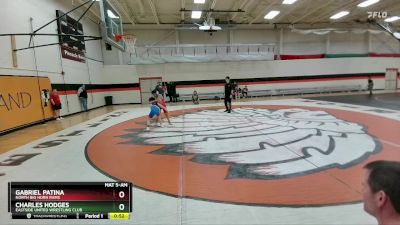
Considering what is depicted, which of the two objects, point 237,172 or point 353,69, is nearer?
point 237,172

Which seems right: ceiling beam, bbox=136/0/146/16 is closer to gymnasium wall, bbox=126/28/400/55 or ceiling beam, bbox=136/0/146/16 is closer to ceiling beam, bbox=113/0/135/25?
ceiling beam, bbox=113/0/135/25

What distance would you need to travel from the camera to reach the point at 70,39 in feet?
44.0

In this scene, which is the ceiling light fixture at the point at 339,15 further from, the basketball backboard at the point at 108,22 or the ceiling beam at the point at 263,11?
the basketball backboard at the point at 108,22

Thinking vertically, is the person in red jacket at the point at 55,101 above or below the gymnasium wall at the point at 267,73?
below

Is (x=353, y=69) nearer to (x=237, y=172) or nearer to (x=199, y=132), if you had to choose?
(x=199, y=132)

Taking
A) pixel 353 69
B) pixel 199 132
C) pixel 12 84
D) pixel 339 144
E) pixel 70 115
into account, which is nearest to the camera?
pixel 339 144

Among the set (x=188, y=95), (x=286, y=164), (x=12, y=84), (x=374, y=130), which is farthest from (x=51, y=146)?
(x=188, y=95)

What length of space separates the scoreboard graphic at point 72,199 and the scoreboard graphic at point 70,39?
1152 centimetres

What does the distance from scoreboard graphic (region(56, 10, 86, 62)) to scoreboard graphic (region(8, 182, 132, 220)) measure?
37.8ft

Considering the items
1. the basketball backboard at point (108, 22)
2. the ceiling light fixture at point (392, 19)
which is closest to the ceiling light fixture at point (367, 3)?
the ceiling light fixture at point (392, 19)

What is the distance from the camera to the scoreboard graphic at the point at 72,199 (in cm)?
169

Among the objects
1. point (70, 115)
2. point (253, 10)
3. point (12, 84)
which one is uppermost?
point (253, 10)

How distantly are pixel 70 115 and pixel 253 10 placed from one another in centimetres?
1254

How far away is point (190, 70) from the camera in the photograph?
20125 mm
